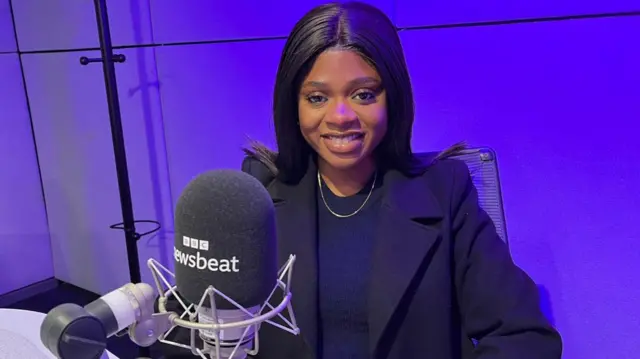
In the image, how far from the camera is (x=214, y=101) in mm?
2193

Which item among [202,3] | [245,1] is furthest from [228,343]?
[202,3]

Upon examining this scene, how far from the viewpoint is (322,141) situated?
1011mm

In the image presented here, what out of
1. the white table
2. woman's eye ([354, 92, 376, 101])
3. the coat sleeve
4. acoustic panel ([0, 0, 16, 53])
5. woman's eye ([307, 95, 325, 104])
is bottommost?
the coat sleeve

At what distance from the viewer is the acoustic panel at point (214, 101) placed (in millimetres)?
2039

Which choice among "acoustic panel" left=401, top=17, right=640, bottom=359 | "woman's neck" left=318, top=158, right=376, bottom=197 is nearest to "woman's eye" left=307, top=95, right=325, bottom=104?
"woman's neck" left=318, top=158, right=376, bottom=197

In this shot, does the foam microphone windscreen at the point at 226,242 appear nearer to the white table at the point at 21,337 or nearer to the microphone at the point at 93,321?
the microphone at the point at 93,321

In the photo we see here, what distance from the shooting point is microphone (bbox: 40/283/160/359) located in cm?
44

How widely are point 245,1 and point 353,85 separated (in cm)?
120

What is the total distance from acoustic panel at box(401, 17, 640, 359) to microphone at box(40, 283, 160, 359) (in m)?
1.29

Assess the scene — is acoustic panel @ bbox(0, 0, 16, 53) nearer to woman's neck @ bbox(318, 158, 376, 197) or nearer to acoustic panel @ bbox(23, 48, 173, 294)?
acoustic panel @ bbox(23, 48, 173, 294)

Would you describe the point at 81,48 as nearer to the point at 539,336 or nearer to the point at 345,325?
the point at 345,325

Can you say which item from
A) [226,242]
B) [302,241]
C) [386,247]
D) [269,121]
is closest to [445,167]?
[386,247]

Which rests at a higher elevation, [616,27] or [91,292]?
[616,27]

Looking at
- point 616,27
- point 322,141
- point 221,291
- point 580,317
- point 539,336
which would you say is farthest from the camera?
point 580,317
